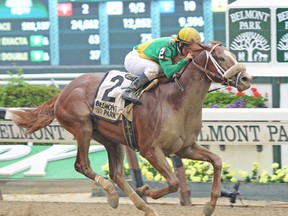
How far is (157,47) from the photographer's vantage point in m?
6.78

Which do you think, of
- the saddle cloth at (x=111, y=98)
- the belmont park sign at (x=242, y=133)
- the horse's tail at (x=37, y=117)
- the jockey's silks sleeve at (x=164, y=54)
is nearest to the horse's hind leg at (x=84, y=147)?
the saddle cloth at (x=111, y=98)

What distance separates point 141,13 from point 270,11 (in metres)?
4.22

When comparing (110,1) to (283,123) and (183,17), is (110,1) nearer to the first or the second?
(183,17)

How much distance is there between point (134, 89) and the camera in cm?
675

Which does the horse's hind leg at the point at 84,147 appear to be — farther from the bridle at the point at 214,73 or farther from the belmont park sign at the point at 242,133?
the bridle at the point at 214,73

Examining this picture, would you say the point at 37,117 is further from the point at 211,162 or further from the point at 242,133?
the point at 242,133

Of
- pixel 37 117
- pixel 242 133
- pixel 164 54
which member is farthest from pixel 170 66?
pixel 242 133

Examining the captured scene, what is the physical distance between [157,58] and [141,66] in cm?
14

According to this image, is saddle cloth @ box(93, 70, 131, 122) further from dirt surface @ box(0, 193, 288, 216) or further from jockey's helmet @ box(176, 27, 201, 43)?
dirt surface @ box(0, 193, 288, 216)

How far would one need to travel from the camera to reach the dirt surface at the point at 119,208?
23.8 ft

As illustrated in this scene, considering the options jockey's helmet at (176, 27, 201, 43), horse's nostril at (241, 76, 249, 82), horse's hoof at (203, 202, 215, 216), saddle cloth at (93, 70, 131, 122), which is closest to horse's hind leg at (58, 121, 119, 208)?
saddle cloth at (93, 70, 131, 122)

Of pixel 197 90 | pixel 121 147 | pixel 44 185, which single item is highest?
pixel 197 90

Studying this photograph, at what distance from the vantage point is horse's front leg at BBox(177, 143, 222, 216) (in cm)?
658

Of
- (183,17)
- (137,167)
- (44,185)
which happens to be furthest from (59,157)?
(183,17)
